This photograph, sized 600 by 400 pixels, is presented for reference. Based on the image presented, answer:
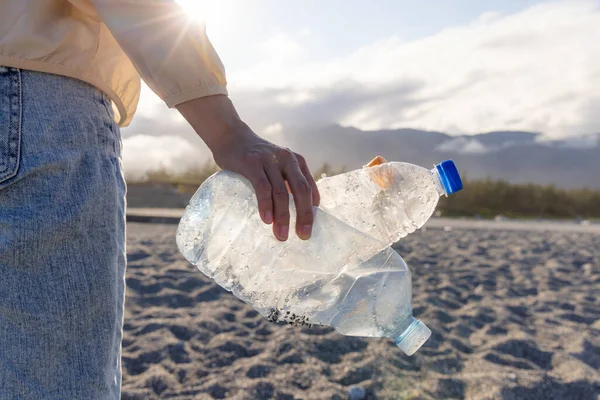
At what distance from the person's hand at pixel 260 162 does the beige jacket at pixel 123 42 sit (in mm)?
42

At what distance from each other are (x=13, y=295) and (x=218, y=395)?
1.87m

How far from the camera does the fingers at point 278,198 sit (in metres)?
1.13

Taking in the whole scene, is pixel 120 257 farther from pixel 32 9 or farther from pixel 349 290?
pixel 349 290

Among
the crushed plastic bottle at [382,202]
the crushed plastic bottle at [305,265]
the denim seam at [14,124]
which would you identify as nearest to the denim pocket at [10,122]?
the denim seam at [14,124]

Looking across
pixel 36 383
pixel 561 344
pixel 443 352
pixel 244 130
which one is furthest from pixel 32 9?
pixel 561 344

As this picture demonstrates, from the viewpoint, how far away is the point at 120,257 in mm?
1315

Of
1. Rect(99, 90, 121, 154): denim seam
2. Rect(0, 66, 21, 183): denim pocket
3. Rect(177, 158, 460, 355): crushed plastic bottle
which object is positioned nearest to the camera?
Rect(0, 66, 21, 183): denim pocket

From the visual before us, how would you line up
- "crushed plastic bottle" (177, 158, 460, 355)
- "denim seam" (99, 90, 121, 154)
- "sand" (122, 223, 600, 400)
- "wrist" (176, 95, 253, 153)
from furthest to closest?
"sand" (122, 223, 600, 400) < "crushed plastic bottle" (177, 158, 460, 355) < "denim seam" (99, 90, 121, 154) < "wrist" (176, 95, 253, 153)

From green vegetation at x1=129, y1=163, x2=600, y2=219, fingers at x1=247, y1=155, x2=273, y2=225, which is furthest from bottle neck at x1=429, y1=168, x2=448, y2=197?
green vegetation at x1=129, y1=163, x2=600, y2=219

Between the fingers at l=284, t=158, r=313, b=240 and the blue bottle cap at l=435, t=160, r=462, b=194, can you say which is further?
the blue bottle cap at l=435, t=160, r=462, b=194

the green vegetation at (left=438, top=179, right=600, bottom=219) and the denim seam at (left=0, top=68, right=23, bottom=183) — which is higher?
the denim seam at (left=0, top=68, right=23, bottom=183)

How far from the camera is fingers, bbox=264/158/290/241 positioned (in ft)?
3.70

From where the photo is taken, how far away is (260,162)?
3.77 feet

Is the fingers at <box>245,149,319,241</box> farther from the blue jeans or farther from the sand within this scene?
the sand
